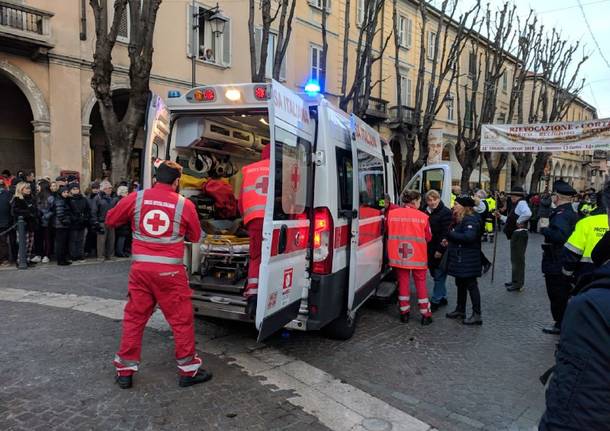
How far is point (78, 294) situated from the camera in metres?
6.99

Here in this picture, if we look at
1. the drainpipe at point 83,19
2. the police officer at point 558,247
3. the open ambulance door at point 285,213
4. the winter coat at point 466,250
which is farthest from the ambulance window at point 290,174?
the drainpipe at point 83,19

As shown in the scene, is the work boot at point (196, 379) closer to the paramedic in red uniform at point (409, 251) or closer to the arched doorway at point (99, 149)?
the paramedic in red uniform at point (409, 251)

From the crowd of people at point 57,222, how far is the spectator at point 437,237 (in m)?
6.90

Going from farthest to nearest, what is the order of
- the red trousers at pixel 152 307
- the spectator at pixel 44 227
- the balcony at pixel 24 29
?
the balcony at pixel 24 29
the spectator at pixel 44 227
the red trousers at pixel 152 307

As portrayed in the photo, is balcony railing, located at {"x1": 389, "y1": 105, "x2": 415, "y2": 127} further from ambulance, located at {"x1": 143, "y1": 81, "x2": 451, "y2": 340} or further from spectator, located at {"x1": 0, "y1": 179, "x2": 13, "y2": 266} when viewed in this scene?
ambulance, located at {"x1": 143, "y1": 81, "x2": 451, "y2": 340}

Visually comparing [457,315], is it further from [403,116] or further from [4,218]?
[403,116]

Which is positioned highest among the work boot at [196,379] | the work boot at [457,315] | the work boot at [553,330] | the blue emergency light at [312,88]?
the blue emergency light at [312,88]

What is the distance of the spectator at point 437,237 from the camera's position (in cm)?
678

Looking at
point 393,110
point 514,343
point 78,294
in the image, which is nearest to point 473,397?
point 514,343

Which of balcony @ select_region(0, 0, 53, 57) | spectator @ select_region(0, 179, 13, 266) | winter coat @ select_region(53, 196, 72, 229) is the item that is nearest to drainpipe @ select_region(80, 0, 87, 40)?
balcony @ select_region(0, 0, 53, 57)

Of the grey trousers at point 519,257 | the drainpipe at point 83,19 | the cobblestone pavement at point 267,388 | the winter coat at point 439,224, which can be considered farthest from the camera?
the drainpipe at point 83,19

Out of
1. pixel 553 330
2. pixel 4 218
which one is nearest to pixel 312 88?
pixel 553 330

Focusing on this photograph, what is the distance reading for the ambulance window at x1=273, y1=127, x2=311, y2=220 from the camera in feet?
12.7

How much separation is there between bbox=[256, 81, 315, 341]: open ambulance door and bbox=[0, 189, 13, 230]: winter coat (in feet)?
25.0
